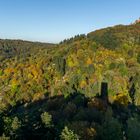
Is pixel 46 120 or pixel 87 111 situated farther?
pixel 87 111

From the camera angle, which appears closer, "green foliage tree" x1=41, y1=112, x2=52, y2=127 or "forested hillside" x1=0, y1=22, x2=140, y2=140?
"forested hillside" x1=0, y1=22, x2=140, y2=140

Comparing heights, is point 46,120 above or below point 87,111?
above

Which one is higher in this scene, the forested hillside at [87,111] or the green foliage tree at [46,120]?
the green foliage tree at [46,120]

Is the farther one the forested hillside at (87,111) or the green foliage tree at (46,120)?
the green foliage tree at (46,120)

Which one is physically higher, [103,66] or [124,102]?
[103,66]

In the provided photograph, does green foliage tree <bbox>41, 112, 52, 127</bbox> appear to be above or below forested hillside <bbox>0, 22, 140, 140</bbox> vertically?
above

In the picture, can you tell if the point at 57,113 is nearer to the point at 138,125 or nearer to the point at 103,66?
the point at 138,125

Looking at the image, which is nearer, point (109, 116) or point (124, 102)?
point (109, 116)

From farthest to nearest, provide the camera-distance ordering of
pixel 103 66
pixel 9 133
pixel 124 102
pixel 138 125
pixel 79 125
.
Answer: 1. pixel 103 66
2. pixel 124 102
3. pixel 138 125
4. pixel 79 125
5. pixel 9 133

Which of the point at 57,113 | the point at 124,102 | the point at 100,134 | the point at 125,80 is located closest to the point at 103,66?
the point at 125,80

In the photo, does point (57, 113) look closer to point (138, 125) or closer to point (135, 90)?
point (138, 125)

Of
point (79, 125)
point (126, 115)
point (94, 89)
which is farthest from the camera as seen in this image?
point (94, 89)
